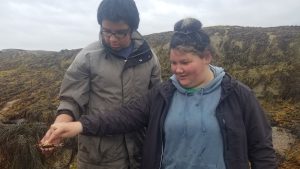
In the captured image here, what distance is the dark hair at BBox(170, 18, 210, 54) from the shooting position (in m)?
3.12

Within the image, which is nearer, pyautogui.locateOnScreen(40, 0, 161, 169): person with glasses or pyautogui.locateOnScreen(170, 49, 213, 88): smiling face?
pyautogui.locateOnScreen(170, 49, 213, 88): smiling face

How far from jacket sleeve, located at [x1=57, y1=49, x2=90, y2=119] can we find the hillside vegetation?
8.47 ft

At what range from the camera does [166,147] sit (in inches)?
128

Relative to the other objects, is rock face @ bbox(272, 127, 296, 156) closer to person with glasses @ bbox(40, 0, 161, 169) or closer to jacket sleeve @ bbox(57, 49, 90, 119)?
person with glasses @ bbox(40, 0, 161, 169)

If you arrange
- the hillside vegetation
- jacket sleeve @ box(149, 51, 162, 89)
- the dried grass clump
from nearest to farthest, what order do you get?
jacket sleeve @ box(149, 51, 162, 89), the dried grass clump, the hillside vegetation

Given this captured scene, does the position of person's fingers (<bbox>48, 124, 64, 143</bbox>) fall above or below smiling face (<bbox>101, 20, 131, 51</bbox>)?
below

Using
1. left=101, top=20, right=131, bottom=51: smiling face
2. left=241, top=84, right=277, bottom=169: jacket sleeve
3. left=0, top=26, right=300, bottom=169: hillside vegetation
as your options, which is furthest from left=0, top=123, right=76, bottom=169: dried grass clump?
left=241, top=84, right=277, bottom=169: jacket sleeve

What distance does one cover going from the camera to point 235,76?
35.4 ft

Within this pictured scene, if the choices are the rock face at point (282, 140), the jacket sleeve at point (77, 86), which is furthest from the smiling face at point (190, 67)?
the rock face at point (282, 140)

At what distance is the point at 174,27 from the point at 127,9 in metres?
0.40

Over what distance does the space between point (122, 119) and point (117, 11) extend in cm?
85

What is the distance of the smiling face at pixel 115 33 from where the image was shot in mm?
3330

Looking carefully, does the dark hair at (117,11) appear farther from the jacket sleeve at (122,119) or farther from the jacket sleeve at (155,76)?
the jacket sleeve at (122,119)

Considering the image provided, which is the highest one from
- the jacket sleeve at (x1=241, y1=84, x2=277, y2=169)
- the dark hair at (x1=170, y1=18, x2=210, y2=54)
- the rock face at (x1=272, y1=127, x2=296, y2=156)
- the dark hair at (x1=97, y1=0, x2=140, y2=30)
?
the dark hair at (x1=97, y1=0, x2=140, y2=30)
